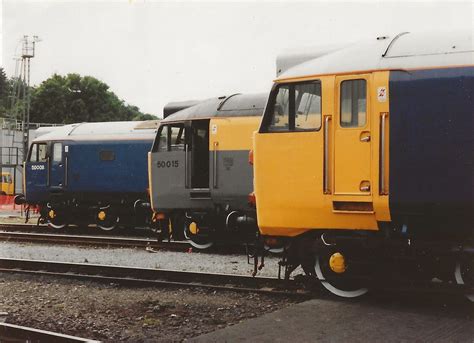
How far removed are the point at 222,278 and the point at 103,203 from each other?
1027cm

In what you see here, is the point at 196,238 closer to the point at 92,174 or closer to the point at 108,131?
the point at 92,174

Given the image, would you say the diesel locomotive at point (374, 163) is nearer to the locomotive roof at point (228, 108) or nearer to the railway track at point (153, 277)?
the railway track at point (153, 277)

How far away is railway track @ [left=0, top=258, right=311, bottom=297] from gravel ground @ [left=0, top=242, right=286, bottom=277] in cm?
113

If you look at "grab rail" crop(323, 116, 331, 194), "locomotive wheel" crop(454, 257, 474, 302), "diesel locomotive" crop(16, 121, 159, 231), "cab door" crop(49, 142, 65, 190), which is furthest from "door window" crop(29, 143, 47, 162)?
"locomotive wheel" crop(454, 257, 474, 302)

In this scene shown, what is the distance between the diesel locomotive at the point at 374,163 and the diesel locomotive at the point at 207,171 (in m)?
4.32

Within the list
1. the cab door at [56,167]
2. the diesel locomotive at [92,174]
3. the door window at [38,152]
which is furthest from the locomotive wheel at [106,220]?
the door window at [38,152]

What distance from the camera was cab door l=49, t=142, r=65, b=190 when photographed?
61.6 feet

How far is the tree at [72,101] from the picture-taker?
64625mm

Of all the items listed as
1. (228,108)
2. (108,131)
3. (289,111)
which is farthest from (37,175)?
(289,111)

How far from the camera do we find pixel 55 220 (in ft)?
62.0

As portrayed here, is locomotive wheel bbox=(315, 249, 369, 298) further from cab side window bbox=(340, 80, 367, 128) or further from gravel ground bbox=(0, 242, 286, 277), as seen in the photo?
gravel ground bbox=(0, 242, 286, 277)

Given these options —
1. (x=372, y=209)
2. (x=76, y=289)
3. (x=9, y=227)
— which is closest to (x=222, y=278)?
(x=76, y=289)

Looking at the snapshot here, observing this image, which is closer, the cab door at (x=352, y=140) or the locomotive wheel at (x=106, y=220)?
the cab door at (x=352, y=140)

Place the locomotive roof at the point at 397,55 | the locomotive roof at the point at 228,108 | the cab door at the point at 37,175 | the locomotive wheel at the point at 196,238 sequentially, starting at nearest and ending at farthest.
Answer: the locomotive roof at the point at 397,55
the locomotive roof at the point at 228,108
the locomotive wheel at the point at 196,238
the cab door at the point at 37,175
